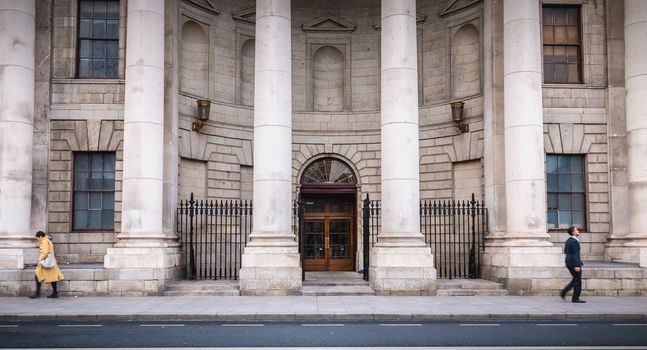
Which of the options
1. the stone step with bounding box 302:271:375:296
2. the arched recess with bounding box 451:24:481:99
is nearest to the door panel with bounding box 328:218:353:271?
the stone step with bounding box 302:271:375:296

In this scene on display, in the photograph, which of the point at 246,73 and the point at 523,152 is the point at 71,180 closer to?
the point at 246,73

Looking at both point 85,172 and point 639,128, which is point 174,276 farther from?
point 639,128

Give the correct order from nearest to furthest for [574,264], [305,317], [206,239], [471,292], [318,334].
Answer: [318,334]
[305,317]
[574,264]
[471,292]
[206,239]

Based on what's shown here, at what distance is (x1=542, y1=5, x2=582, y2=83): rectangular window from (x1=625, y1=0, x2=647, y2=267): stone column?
1.69 metres

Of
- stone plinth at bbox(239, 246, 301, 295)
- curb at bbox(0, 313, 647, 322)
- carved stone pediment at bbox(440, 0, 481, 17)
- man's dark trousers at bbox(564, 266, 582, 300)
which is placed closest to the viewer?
curb at bbox(0, 313, 647, 322)

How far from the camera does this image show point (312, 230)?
27.8 m

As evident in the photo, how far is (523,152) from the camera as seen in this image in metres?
21.3

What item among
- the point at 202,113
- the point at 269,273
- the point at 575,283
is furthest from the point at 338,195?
the point at 575,283

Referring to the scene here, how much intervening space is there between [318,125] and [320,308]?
12.3 metres

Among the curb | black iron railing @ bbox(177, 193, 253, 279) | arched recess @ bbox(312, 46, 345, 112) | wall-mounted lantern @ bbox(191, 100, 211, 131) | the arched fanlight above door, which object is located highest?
arched recess @ bbox(312, 46, 345, 112)

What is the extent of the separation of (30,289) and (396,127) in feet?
37.1

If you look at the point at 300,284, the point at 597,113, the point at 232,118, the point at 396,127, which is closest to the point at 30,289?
the point at 300,284

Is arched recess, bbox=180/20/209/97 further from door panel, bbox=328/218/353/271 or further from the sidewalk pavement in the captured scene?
the sidewalk pavement

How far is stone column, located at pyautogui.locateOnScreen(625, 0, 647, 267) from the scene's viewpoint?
2272cm
